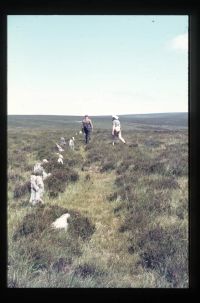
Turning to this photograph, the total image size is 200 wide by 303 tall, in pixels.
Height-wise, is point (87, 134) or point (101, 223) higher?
point (87, 134)

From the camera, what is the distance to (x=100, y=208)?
2314mm

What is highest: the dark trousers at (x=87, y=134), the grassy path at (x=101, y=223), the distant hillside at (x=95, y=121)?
the distant hillside at (x=95, y=121)

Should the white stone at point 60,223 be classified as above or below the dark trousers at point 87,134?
below

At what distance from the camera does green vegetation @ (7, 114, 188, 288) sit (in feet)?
7.45

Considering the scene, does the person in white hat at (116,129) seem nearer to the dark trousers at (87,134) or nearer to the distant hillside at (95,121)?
the distant hillside at (95,121)

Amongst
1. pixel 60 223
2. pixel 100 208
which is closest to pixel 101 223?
pixel 100 208

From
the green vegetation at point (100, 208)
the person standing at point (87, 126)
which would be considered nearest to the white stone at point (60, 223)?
the green vegetation at point (100, 208)

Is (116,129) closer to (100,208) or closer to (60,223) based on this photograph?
(100,208)

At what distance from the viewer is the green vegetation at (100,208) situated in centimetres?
227

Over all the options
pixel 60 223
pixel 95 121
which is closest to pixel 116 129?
pixel 95 121

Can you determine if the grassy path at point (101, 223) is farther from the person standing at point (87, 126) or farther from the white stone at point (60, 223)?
the person standing at point (87, 126)

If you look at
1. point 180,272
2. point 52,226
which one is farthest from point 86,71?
point 180,272

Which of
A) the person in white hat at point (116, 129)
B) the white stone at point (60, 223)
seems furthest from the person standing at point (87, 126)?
the white stone at point (60, 223)

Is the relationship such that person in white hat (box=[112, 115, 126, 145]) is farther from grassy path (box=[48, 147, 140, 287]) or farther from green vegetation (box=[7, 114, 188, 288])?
grassy path (box=[48, 147, 140, 287])
